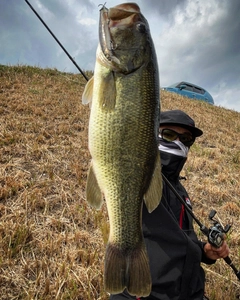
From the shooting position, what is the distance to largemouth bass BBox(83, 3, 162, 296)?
1.48m

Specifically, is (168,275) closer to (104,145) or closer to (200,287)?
(200,287)

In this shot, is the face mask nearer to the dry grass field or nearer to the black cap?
the black cap

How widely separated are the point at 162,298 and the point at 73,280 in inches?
42.9

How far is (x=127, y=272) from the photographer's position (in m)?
1.60

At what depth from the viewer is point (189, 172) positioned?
20.9 feet

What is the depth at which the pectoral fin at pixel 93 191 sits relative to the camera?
164 centimetres

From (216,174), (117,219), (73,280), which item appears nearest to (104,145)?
(117,219)

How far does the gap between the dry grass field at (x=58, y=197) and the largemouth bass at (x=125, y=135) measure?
4.17ft

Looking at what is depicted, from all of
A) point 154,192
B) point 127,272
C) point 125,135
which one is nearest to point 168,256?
point 127,272

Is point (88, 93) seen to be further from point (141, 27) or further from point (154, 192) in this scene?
point (154, 192)

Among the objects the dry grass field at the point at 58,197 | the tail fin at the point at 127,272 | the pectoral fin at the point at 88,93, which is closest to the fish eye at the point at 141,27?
the pectoral fin at the point at 88,93

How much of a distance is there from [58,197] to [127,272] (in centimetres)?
292

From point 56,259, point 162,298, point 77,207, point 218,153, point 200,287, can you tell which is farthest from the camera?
point 218,153

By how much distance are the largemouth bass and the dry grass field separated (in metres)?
1.27
